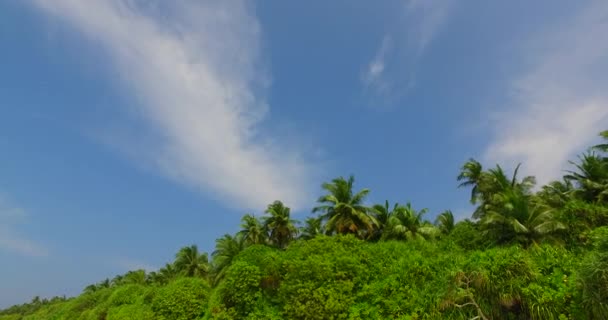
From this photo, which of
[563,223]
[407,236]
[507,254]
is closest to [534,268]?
[507,254]

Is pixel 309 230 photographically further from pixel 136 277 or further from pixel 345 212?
pixel 136 277

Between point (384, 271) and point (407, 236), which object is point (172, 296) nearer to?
point (384, 271)

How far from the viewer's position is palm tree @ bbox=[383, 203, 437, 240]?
3300cm

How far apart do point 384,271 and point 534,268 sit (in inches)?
263

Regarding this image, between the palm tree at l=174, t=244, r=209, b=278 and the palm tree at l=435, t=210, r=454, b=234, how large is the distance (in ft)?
96.2

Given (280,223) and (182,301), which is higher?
(280,223)

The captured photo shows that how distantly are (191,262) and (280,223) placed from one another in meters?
19.2

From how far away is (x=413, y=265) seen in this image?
18.7 m

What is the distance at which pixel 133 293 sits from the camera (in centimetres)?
3669

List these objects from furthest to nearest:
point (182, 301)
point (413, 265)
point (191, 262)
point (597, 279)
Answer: point (191, 262) < point (182, 301) < point (413, 265) < point (597, 279)

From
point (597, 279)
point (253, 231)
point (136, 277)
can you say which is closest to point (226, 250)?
point (253, 231)

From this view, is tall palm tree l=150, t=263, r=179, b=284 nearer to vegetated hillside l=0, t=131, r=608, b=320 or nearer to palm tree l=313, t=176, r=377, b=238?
vegetated hillside l=0, t=131, r=608, b=320

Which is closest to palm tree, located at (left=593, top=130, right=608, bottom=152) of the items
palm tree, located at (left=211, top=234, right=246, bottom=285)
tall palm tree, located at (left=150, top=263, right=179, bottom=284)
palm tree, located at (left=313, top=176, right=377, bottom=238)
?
palm tree, located at (left=313, top=176, right=377, bottom=238)

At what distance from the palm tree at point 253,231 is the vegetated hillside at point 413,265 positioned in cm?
11
